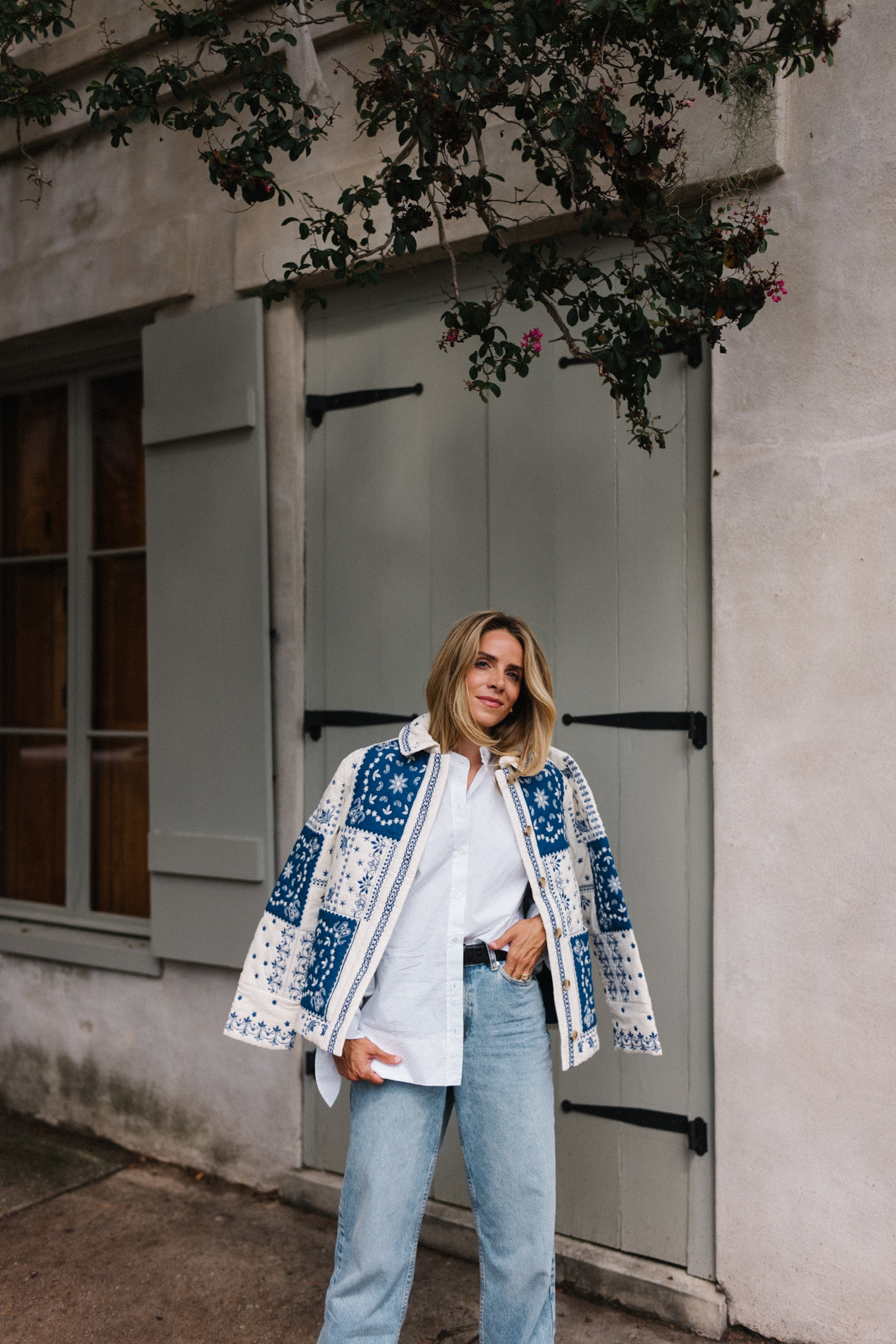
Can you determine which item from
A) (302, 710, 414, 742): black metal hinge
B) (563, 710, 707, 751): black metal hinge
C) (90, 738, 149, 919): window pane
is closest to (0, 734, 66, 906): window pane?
(90, 738, 149, 919): window pane

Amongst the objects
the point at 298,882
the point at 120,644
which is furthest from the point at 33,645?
the point at 298,882

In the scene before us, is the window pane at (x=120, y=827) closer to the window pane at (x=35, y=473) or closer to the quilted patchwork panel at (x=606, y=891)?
the window pane at (x=35, y=473)

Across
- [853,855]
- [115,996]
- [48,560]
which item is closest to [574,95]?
[853,855]

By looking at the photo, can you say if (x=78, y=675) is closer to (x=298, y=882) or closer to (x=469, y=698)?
(x=298, y=882)

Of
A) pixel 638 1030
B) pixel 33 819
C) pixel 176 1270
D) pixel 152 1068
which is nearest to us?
pixel 638 1030

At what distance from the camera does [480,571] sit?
336 centimetres

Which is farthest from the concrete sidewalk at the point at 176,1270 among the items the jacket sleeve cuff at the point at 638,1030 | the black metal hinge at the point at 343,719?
the black metal hinge at the point at 343,719

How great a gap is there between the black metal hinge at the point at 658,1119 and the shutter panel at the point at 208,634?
1.18 metres

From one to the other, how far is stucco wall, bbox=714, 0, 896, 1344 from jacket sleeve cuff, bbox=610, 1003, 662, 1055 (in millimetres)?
520

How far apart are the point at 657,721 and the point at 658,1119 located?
1053 millimetres

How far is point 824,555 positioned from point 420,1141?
1632 millimetres

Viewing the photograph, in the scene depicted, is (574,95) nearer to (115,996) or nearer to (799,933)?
(799,933)

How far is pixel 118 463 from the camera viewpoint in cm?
436

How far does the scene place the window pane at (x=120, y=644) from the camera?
4.29 m
